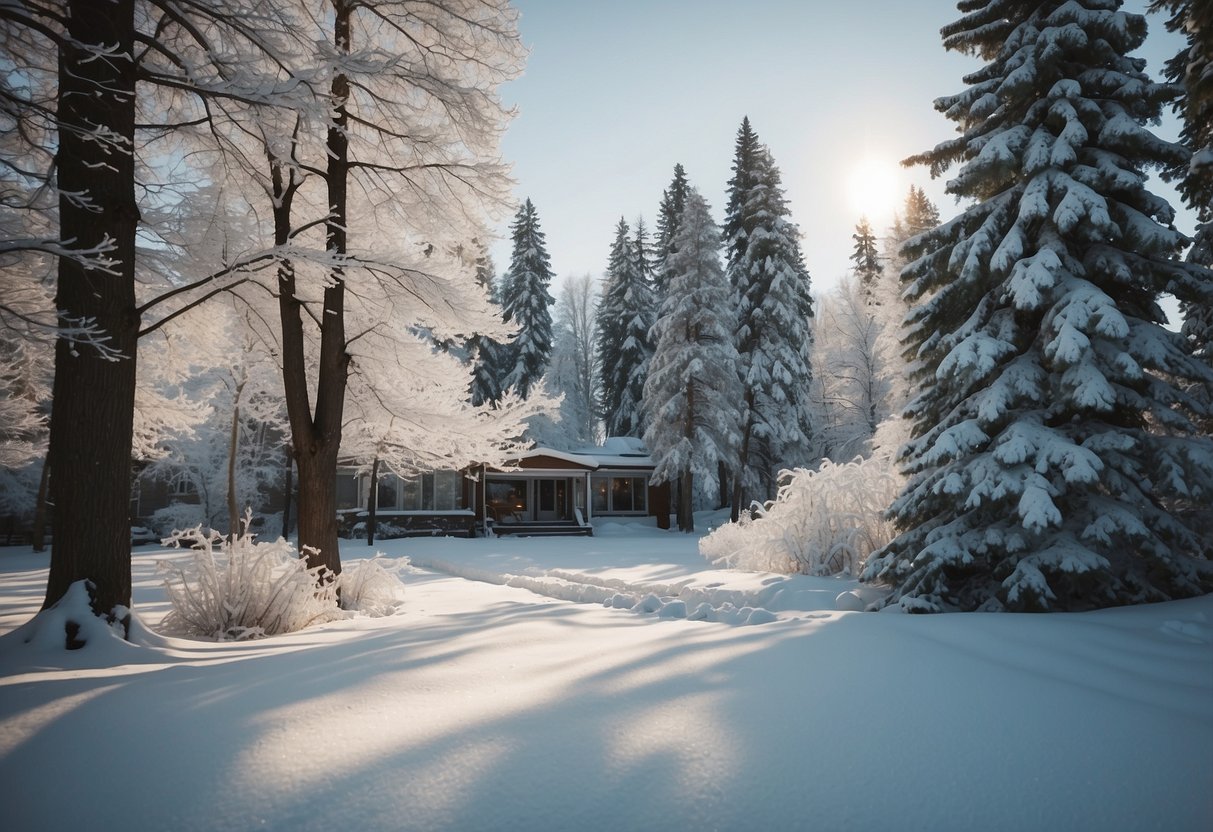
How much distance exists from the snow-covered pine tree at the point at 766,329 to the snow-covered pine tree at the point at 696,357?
114 centimetres

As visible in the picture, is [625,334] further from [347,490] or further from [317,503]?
[317,503]

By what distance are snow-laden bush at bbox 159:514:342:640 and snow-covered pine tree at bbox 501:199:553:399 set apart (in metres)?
29.2

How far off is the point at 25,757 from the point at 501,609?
4085 mm

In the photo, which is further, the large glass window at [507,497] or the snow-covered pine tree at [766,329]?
the large glass window at [507,497]

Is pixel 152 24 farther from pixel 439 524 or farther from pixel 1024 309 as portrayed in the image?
pixel 439 524

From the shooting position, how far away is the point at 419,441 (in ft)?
27.9

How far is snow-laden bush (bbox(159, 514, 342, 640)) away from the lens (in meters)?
4.96

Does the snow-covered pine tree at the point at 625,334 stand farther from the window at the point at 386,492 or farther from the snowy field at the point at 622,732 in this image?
the snowy field at the point at 622,732

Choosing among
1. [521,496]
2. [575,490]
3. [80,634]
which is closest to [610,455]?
[575,490]

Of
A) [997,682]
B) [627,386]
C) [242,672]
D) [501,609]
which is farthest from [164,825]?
[627,386]

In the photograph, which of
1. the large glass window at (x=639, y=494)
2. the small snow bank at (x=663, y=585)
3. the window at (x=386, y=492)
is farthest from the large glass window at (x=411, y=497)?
the small snow bank at (x=663, y=585)

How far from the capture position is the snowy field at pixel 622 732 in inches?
70.8

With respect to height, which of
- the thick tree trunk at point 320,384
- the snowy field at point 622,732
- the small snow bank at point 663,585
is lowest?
the small snow bank at point 663,585

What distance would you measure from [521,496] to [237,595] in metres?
26.9
